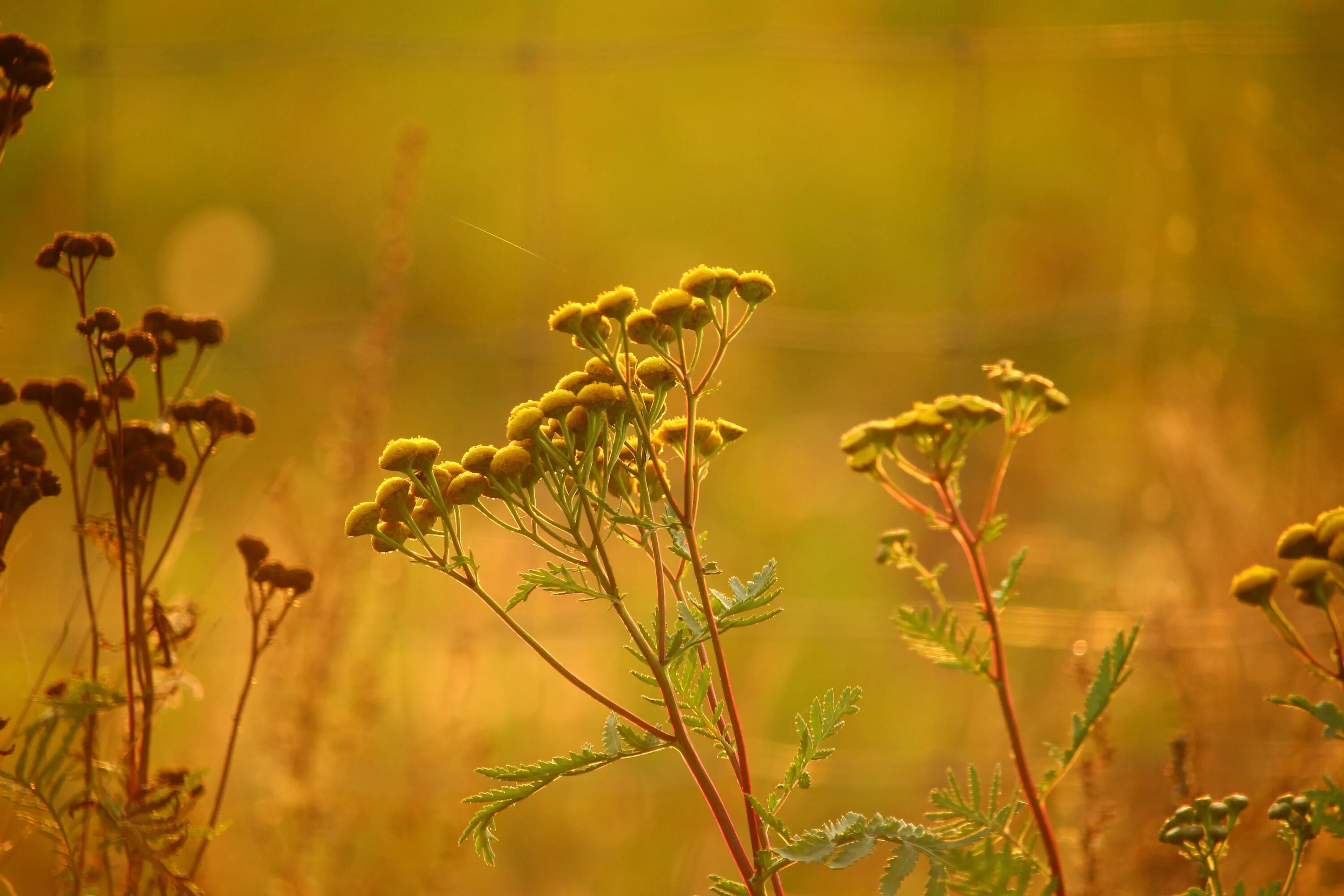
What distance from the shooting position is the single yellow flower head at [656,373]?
648 mm

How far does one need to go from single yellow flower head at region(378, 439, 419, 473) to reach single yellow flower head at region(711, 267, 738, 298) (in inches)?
7.4

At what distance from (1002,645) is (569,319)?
0.29 meters

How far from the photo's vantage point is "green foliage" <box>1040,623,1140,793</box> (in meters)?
0.56

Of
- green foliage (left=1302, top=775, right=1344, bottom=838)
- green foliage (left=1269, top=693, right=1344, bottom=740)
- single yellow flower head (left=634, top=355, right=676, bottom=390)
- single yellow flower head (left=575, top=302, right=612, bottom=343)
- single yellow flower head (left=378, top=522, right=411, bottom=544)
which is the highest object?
single yellow flower head (left=575, top=302, right=612, bottom=343)

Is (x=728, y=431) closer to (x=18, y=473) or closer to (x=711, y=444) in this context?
(x=711, y=444)

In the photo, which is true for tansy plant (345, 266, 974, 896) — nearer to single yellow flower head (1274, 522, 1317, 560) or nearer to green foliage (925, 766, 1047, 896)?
green foliage (925, 766, 1047, 896)

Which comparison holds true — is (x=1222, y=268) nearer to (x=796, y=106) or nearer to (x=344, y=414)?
(x=796, y=106)

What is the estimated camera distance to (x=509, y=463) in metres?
0.60

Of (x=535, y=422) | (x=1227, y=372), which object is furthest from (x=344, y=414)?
(x=1227, y=372)

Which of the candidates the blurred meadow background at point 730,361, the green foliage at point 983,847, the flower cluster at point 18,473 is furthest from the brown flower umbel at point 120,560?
the blurred meadow background at point 730,361

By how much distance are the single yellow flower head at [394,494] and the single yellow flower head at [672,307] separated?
0.51 ft

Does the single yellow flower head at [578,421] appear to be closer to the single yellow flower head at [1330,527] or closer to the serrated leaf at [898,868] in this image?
the serrated leaf at [898,868]

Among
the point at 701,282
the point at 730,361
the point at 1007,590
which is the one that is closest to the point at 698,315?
the point at 701,282

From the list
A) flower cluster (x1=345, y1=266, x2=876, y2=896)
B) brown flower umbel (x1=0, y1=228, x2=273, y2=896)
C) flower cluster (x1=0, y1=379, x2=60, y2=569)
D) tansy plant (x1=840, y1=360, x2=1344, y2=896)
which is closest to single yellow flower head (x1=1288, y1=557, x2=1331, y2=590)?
tansy plant (x1=840, y1=360, x2=1344, y2=896)
